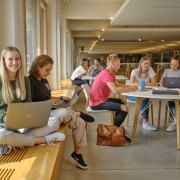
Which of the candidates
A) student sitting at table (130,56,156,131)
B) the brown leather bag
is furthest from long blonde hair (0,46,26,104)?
student sitting at table (130,56,156,131)

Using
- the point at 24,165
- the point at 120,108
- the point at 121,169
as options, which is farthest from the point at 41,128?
the point at 120,108

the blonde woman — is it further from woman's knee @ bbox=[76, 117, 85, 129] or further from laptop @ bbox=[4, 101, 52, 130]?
woman's knee @ bbox=[76, 117, 85, 129]

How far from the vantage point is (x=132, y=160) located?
2871 millimetres

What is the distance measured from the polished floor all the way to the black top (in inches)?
28.2

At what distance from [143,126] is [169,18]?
540 cm

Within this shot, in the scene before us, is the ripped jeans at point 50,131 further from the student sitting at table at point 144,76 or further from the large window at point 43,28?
the large window at point 43,28

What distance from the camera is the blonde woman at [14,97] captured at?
2.14m

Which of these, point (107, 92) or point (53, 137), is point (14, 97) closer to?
point (53, 137)

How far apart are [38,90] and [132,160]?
49.3 inches

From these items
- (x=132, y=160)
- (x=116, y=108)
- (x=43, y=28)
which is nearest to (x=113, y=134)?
(x=116, y=108)

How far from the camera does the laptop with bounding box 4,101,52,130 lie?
2074 mm

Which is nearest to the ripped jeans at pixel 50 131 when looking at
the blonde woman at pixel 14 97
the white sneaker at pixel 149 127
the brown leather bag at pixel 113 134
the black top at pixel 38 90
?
the blonde woman at pixel 14 97

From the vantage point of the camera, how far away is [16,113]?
209 centimetres

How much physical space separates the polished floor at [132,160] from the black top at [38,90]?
2.35 ft
